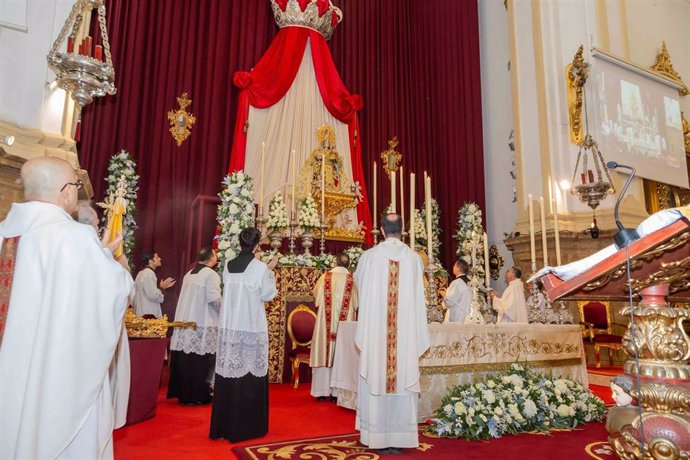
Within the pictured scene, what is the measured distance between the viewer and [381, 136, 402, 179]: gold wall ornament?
436 inches

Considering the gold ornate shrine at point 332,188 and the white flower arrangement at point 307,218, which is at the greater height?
the gold ornate shrine at point 332,188

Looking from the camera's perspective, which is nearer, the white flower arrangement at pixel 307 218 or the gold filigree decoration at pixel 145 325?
the gold filigree decoration at pixel 145 325

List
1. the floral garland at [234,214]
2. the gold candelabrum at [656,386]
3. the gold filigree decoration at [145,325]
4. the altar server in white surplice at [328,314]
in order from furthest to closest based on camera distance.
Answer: the floral garland at [234,214]
the altar server in white surplice at [328,314]
the gold filigree decoration at [145,325]
the gold candelabrum at [656,386]

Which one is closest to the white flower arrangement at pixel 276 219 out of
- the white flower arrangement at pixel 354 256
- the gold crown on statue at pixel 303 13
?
the white flower arrangement at pixel 354 256

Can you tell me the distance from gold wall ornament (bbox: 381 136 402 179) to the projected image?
424 cm

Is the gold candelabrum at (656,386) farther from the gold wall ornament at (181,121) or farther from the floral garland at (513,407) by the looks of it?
the gold wall ornament at (181,121)

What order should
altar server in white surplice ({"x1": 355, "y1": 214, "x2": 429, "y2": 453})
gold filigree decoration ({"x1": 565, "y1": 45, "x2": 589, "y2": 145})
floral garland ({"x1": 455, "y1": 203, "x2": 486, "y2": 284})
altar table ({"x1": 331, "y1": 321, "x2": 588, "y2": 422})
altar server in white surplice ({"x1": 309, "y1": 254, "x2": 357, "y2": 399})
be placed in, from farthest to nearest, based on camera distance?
floral garland ({"x1": 455, "y1": 203, "x2": 486, "y2": 284}), gold filigree decoration ({"x1": 565, "y1": 45, "x2": 589, "y2": 145}), altar server in white surplice ({"x1": 309, "y1": 254, "x2": 357, "y2": 399}), altar table ({"x1": 331, "y1": 321, "x2": 588, "y2": 422}), altar server in white surplice ({"x1": 355, "y1": 214, "x2": 429, "y2": 453})

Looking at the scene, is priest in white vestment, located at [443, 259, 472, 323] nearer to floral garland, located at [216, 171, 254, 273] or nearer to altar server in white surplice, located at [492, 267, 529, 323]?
altar server in white surplice, located at [492, 267, 529, 323]

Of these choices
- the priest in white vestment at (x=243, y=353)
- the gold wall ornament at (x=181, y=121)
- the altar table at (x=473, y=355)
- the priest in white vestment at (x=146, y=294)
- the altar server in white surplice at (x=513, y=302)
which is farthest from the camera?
the gold wall ornament at (x=181, y=121)

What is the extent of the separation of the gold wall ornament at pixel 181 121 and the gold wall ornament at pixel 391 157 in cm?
427

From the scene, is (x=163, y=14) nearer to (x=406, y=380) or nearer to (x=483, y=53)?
(x=483, y=53)

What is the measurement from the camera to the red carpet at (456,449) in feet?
10.6

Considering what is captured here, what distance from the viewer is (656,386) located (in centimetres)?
174

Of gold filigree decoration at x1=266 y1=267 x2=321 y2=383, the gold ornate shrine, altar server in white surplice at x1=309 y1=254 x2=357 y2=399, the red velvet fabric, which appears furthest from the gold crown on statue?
altar server in white surplice at x1=309 y1=254 x2=357 y2=399
